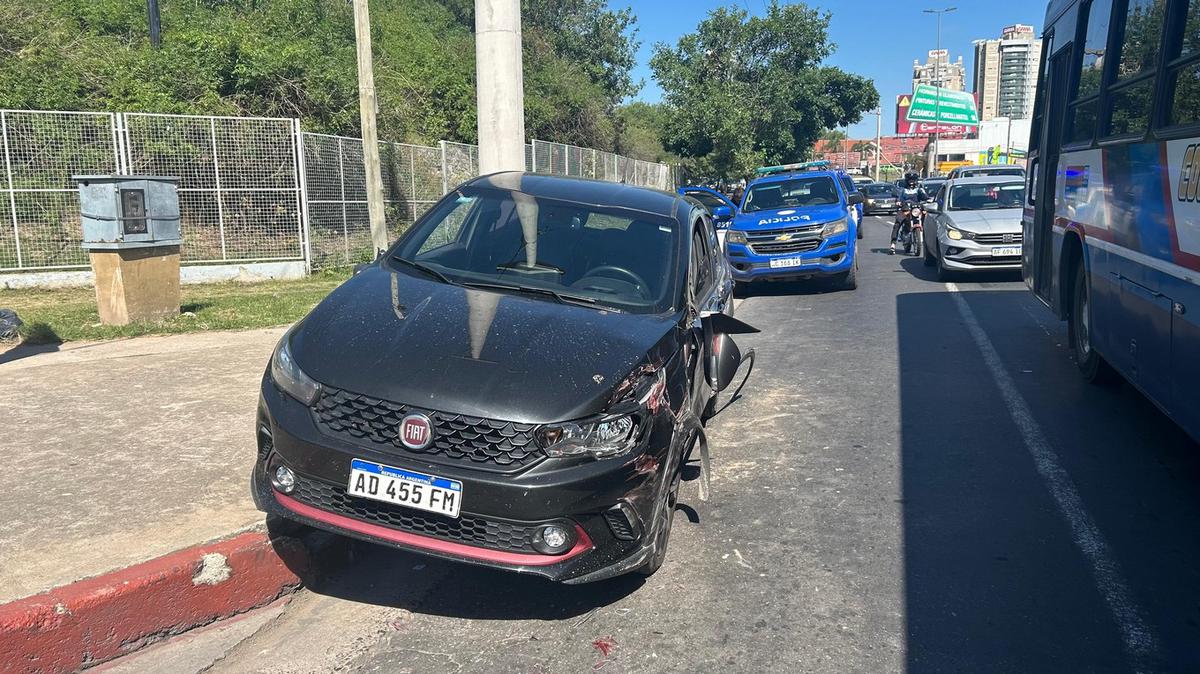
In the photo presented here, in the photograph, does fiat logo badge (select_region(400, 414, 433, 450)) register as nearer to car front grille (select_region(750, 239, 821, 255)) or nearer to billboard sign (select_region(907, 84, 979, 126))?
car front grille (select_region(750, 239, 821, 255))

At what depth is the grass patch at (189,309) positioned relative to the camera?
30.2 ft

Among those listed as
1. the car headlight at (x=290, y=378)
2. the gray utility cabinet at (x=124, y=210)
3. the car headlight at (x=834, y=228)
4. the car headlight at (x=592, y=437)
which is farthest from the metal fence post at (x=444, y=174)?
the car headlight at (x=592, y=437)

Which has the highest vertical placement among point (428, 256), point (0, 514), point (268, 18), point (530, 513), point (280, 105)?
point (268, 18)

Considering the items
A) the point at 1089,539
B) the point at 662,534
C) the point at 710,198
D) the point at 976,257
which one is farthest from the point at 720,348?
the point at 976,257

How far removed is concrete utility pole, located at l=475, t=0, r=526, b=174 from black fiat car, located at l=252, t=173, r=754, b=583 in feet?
12.3

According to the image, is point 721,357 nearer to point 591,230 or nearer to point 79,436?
point 591,230

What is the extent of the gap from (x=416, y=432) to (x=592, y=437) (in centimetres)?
66

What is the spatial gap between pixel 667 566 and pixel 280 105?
1829cm

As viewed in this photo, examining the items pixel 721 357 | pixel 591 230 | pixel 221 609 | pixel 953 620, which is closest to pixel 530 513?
pixel 221 609

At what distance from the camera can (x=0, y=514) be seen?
414cm

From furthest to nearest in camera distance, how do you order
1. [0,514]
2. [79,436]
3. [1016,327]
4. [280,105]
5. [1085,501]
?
1. [280,105]
2. [1016,327]
3. [79,436]
4. [1085,501]
5. [0,514]

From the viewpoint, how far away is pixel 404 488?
3383 millimetres

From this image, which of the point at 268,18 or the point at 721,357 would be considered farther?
the point at 268,18

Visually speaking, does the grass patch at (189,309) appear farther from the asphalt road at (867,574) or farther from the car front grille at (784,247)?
the car front grille at (784,247)
